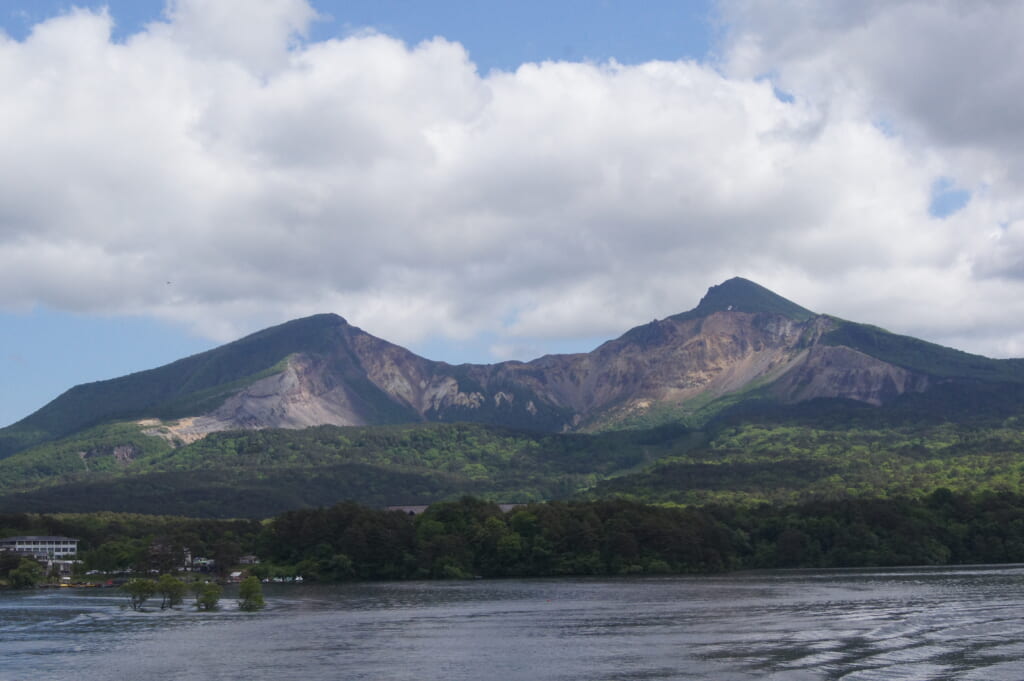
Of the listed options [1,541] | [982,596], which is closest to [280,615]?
[982,596]

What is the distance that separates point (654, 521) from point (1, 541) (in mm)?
110220

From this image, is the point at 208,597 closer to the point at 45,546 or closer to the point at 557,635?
the point at 557,635

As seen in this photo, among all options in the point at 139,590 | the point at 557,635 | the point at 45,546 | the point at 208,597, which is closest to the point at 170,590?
the point at 139,590

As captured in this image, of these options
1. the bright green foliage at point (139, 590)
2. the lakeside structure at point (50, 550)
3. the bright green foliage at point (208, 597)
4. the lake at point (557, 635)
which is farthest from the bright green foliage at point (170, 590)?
the lakeside structure at point (50, 550)

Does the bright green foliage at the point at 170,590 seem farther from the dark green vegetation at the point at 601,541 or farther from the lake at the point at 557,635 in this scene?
the dark green vegetation at the point at 601,541

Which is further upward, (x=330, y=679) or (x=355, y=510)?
(x=355, y=510)

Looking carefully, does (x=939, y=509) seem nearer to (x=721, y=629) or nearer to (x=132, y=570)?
(x=721, y=629)

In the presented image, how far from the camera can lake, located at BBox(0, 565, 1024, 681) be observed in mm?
71625

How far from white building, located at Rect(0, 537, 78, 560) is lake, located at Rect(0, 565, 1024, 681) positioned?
57.4 metres

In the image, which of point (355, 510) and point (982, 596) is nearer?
point (982, 596)

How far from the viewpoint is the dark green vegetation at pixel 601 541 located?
169 m

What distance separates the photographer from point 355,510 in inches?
7032

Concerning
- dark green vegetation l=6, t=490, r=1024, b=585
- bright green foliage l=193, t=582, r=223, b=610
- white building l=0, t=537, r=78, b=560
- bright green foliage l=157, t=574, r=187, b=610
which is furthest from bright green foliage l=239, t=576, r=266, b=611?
white building l=0, t=537, r=78, b=560

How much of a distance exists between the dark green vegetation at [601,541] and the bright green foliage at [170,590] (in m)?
40.6
